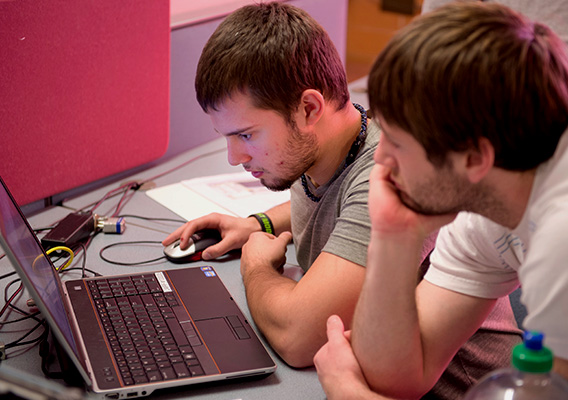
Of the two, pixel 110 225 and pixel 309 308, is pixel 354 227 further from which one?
pixel 110 225

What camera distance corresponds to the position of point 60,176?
156 centimetres

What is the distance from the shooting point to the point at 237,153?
126 cm

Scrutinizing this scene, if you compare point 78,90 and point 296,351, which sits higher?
point 78,90

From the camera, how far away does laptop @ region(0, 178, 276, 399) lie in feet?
2.97

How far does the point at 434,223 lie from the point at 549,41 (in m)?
0.28

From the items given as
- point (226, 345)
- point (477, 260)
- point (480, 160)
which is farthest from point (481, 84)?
point (226, 345)

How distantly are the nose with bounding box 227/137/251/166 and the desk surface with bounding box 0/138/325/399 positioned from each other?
0.23 m

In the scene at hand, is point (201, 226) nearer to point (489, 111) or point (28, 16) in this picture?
point (28, 16)

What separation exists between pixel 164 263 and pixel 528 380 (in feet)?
2.68

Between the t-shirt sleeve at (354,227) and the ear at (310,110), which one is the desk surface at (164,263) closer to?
the t-shirt sleeve at (354,227)

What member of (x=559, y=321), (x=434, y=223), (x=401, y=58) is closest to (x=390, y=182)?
(x=434, y=223)

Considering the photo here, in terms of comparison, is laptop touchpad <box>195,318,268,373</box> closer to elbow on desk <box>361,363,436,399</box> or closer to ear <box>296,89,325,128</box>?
elbow on desk <box>361,363,436,399</box>

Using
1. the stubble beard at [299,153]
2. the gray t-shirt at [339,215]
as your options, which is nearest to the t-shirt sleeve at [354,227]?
the gray t-shirt at [339,215]

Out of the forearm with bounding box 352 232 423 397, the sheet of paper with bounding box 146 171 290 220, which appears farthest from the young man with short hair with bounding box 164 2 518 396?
the sheet of paper with bounding box 146 171 290 220
